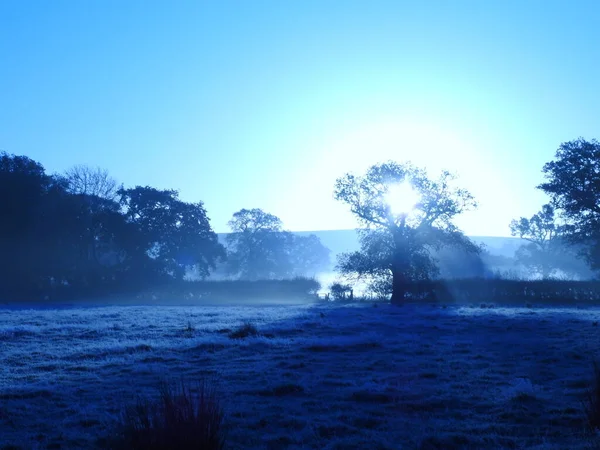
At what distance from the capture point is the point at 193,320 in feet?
88.5

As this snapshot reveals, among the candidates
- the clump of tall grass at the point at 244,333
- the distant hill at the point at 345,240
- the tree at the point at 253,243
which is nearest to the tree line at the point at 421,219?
the clump of tall grass at the point at 244,333

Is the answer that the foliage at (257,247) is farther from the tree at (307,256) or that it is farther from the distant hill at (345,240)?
the distant hill at (345,240)

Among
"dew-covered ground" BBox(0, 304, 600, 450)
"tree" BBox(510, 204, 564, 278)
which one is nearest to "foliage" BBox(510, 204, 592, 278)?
"tree" BBox(510, 204, 564, 278)

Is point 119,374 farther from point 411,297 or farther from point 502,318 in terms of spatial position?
point 411,297

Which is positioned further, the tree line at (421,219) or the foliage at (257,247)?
the foliage at (257,247)

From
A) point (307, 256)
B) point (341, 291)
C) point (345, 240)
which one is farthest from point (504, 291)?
point (345, 240)

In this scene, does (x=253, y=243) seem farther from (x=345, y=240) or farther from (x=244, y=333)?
(x=345, y=240)

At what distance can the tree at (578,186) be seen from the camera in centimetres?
3812

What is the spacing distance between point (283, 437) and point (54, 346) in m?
11.9

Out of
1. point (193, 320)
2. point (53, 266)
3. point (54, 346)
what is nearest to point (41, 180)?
point (53, 266)

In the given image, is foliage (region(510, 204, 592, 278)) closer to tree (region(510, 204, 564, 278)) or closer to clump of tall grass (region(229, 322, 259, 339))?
tree (region(510, 204, 564, 278))

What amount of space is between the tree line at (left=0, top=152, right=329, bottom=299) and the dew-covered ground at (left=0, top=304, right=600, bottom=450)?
35544mm

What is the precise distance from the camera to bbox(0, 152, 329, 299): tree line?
53781 mm

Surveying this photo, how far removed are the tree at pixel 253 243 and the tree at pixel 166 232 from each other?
683 inches
